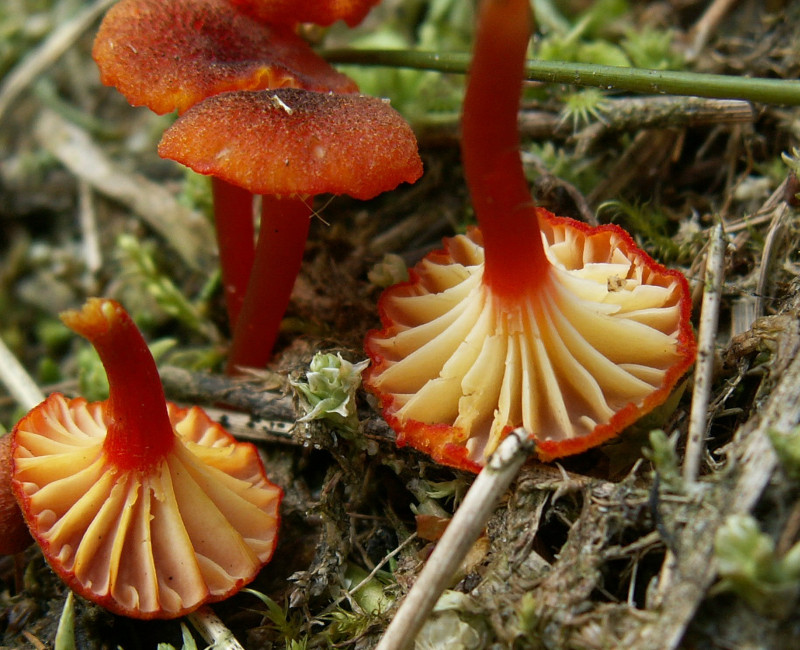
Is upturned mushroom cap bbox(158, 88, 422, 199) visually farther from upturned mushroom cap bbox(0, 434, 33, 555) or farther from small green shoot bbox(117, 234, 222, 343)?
small green shoot bbox(117, 234, 222, 343)

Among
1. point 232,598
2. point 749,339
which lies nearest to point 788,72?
point 749,339

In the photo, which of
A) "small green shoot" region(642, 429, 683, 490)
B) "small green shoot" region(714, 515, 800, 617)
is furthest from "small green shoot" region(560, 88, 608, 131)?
"small green shoot" region(714, 515, 800, 617)

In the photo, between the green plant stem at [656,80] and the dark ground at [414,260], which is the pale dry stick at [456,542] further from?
the green plant stem at [656,80]

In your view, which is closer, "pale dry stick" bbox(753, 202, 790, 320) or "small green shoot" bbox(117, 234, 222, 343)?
"pale dry stick" bbox(753, 202, 790, 320)

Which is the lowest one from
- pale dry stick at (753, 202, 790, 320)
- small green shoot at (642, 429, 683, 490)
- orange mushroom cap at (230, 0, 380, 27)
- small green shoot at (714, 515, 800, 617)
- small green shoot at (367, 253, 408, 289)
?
small green shoot at (714, 515, 800, 617)

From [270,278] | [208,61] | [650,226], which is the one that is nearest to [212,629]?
[270,278]

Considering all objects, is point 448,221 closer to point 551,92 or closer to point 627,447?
point 551,92

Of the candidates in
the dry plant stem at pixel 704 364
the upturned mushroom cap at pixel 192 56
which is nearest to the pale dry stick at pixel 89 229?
the upturned mushroom cap at pixel 192 56

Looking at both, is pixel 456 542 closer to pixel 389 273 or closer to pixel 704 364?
pixel 704 364
